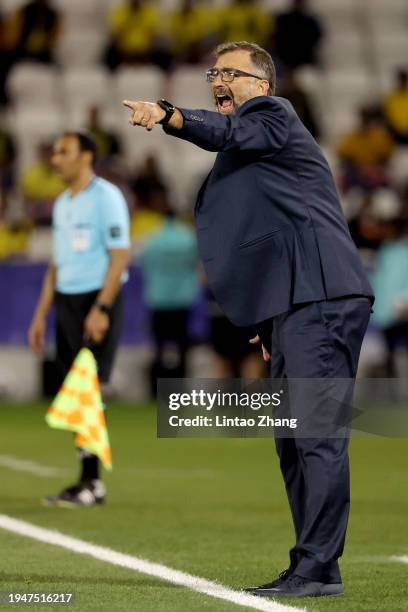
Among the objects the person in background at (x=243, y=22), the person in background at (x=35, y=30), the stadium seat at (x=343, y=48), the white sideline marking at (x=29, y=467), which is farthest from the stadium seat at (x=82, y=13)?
the white sideline marking at (x=29, y=467)

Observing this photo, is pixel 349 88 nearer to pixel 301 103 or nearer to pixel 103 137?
pixel 301 103

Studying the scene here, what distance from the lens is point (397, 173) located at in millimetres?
21281

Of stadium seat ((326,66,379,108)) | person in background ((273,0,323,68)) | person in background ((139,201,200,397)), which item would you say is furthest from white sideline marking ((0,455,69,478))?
stadium seat ((326,66,379,108))

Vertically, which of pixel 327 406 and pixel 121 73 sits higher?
pixel 121 73

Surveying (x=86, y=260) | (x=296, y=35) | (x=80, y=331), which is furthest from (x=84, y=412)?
(x=296, y=35)

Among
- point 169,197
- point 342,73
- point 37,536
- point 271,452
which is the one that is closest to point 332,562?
point 37,536

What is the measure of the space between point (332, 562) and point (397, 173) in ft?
50.6

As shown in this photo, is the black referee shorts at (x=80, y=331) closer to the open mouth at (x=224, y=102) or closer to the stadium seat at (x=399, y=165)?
the open mouth at (x=224, y=102)

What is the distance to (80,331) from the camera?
9.59 meters

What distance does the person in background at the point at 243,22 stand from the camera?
21891mm

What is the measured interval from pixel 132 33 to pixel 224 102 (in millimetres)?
15834

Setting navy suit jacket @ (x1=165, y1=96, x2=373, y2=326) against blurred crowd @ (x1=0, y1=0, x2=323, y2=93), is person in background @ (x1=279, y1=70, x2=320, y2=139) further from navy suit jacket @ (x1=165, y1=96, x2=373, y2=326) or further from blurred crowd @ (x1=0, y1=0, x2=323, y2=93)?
navy suit jacket @ (x1=165, y1=96, x2=373, y2=326)

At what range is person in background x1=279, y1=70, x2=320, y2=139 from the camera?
20734 millimetres

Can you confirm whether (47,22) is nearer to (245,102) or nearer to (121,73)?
(121,73)
